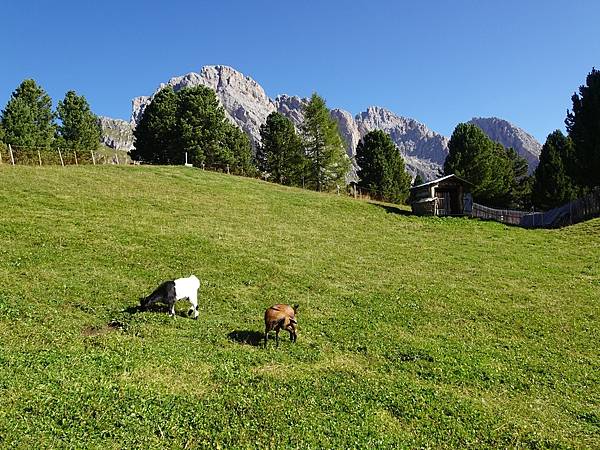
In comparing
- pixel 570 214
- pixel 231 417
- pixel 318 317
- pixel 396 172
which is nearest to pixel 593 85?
pixel 570 214

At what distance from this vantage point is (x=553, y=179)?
227 feet

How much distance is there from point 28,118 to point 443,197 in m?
60.8

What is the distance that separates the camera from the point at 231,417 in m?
9.45

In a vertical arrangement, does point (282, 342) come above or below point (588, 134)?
below

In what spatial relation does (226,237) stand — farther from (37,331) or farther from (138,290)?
(37,331)

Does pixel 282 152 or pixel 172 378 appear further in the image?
pixel 282 152

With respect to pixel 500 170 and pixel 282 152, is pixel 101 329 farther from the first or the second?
pixel 500 170

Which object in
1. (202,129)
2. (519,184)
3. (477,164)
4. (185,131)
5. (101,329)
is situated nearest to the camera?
(101,329)

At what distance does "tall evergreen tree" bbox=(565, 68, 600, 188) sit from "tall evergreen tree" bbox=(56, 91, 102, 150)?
73.0m

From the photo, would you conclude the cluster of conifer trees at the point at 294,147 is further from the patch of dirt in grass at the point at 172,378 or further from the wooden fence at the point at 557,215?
the patch of dirt in grass at the point at 172,378

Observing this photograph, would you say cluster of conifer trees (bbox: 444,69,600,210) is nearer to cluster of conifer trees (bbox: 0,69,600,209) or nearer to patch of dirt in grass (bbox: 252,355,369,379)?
cluster of conifer trees (bbox: 0,69,600,209)

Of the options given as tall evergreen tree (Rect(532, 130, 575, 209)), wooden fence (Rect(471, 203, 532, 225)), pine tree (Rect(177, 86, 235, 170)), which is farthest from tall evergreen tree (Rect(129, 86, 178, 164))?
tall evergreen tree (Rect(532, 130, 575, 209))

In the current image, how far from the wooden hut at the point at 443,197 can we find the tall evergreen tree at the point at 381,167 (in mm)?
21860

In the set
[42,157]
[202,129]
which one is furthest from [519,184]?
[42,157]
